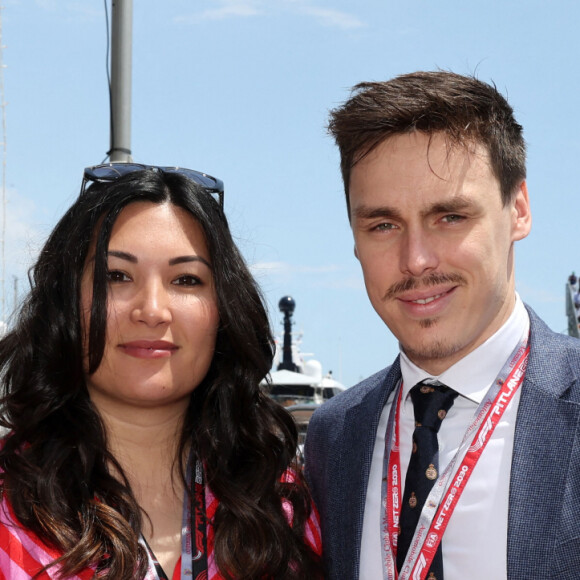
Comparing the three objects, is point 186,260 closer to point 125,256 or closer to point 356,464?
point 125,256

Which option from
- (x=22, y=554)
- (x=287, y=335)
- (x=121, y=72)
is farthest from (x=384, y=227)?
(x=287, y=335)

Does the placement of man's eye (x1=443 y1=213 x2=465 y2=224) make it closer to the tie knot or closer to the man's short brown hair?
the man's short brown hair

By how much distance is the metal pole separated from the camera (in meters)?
5.36

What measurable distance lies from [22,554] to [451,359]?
163 cm

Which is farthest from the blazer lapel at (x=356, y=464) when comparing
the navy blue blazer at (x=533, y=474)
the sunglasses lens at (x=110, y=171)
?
the sunglasses lens at (x=110, y=171)

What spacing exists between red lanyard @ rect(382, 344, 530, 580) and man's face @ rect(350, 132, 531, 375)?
21 centimetres

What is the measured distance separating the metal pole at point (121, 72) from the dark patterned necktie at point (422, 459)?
3059 millimetres

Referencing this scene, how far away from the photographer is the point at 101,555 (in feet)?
9.22

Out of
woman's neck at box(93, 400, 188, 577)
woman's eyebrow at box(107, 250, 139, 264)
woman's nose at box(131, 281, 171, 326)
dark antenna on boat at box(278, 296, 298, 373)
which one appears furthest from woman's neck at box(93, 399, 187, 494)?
dark antenna on boat at box(278, 296, 298, 373)

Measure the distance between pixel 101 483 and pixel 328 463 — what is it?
3.14ft

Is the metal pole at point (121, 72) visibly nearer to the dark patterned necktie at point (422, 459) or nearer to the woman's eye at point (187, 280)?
the woman's eye at point (187, 280)

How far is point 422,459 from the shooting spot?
2908 mm

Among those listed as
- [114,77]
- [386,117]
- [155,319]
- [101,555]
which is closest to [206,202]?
[155,319]

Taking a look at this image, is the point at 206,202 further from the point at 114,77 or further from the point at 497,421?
the point at 114,77
